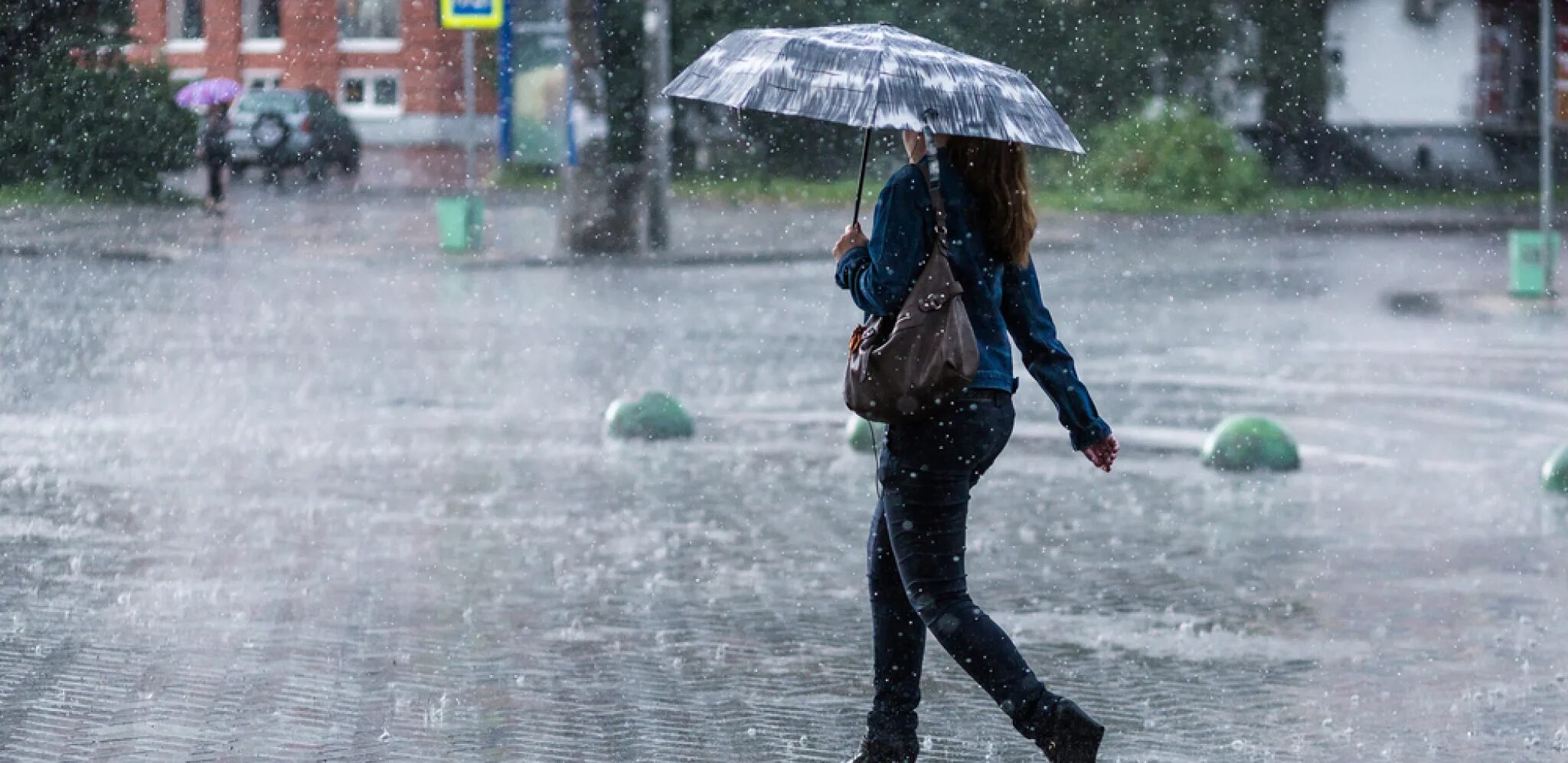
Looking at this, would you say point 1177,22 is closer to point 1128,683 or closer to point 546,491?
point 546,491

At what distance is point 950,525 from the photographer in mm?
4941

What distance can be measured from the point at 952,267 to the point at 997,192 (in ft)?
0.64

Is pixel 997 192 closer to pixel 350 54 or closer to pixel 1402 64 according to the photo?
pixel 1402 64

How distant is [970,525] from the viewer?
30.0 feet

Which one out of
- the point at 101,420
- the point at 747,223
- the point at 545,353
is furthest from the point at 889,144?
the point at 101,420

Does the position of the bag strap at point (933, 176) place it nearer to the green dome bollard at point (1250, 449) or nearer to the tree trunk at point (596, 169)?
the green dome bollard at point (1250, 449)

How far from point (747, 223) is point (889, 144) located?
12.2m

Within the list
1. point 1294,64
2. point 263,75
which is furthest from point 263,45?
point 1294,64

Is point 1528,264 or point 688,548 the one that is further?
point 1528,264

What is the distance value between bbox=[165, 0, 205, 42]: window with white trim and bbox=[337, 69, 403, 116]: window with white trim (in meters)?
3.40

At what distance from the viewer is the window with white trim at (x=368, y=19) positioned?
54.2 meters

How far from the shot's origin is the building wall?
44.7m

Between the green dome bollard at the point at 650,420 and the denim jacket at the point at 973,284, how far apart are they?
6.33 meters

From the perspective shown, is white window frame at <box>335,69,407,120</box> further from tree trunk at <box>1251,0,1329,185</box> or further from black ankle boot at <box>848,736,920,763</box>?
black ankle boot at <box>848,736,920,763</box>
